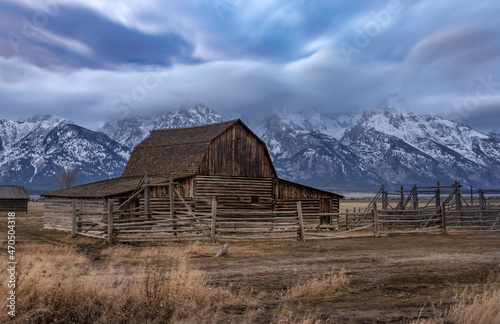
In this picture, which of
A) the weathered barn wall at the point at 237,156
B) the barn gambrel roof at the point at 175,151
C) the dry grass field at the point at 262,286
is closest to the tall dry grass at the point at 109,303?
the dry grass field at the point at 262,286

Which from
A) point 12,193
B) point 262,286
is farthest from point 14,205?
point 262,286

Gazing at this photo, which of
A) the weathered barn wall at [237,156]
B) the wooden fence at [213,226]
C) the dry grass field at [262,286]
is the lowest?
the dry grass field at [262,286]

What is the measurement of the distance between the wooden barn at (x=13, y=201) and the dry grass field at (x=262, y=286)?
3987cm

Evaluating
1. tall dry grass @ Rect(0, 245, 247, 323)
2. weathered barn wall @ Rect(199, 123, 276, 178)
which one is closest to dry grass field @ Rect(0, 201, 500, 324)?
tall dry grass @ Rect(0, 245, 247, 323)

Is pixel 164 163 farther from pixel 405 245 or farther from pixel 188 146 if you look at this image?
pixel 405 245

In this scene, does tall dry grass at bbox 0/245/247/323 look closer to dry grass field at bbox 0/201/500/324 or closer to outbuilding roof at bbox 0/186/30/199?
dry grass field at bbox 0/201/500/324

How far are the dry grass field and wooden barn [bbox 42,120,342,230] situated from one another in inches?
487

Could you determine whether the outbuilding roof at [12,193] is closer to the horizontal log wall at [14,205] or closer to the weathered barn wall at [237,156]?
the horizontal log wall at [14,205]

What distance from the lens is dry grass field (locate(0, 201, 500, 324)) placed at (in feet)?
24.6

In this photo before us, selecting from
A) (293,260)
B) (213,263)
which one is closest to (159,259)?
(213,263)

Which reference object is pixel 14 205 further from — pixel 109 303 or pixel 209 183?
pixel 109 303

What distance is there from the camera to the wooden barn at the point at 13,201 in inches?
2102

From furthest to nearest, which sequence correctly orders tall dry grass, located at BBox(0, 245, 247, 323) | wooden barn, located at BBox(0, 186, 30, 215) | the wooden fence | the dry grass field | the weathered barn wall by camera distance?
wooden barn, located at BBox(0, 186, 30, 215) < the weathered barn wall < the wooden fence < the dry grass field < tall dry grass, located at BBox(0, 245, 247, 323)

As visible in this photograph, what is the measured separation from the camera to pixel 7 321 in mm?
6785
